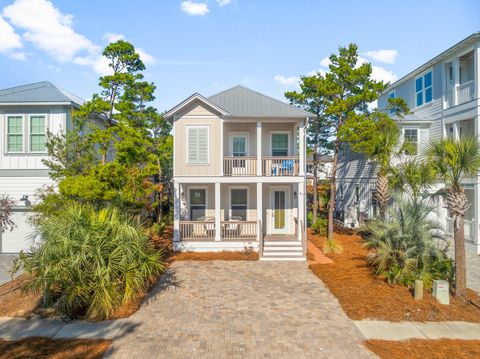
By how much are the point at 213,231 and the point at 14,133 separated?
455 inches

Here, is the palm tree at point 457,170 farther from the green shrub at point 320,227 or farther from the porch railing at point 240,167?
the green shrub at point 320,227

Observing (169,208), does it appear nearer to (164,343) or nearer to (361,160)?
(361,160)

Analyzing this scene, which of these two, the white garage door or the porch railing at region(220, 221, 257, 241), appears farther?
the porch railing at region(220, 221, 257, 241)

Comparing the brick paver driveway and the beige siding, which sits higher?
the beige siding

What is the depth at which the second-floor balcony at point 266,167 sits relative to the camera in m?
16.6

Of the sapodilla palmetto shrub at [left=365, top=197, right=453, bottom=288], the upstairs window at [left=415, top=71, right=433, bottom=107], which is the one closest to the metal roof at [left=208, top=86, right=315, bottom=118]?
the sapodilla palmetto shrub at [left=365, top=197, right=453, bottom=288]

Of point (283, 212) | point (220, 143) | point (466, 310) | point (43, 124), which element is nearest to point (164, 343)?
point (466, 310)

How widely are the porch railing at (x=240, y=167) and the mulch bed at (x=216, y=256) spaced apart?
3.98 meters

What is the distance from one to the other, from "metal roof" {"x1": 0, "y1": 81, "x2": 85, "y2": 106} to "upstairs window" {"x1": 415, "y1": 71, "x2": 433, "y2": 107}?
21.0 meters

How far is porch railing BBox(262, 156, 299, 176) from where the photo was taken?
54.6 feet

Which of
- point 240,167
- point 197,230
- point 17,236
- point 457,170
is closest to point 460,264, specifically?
point 457,170

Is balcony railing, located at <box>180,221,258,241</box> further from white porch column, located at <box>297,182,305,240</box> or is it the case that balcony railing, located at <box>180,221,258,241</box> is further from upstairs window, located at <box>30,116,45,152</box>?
upstairs window, located at <box>30,116,45,152</box>

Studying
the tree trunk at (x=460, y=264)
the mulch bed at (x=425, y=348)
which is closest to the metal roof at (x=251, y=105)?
the tree trunk at (x=460, y=264)

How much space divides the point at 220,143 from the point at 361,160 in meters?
12.4
